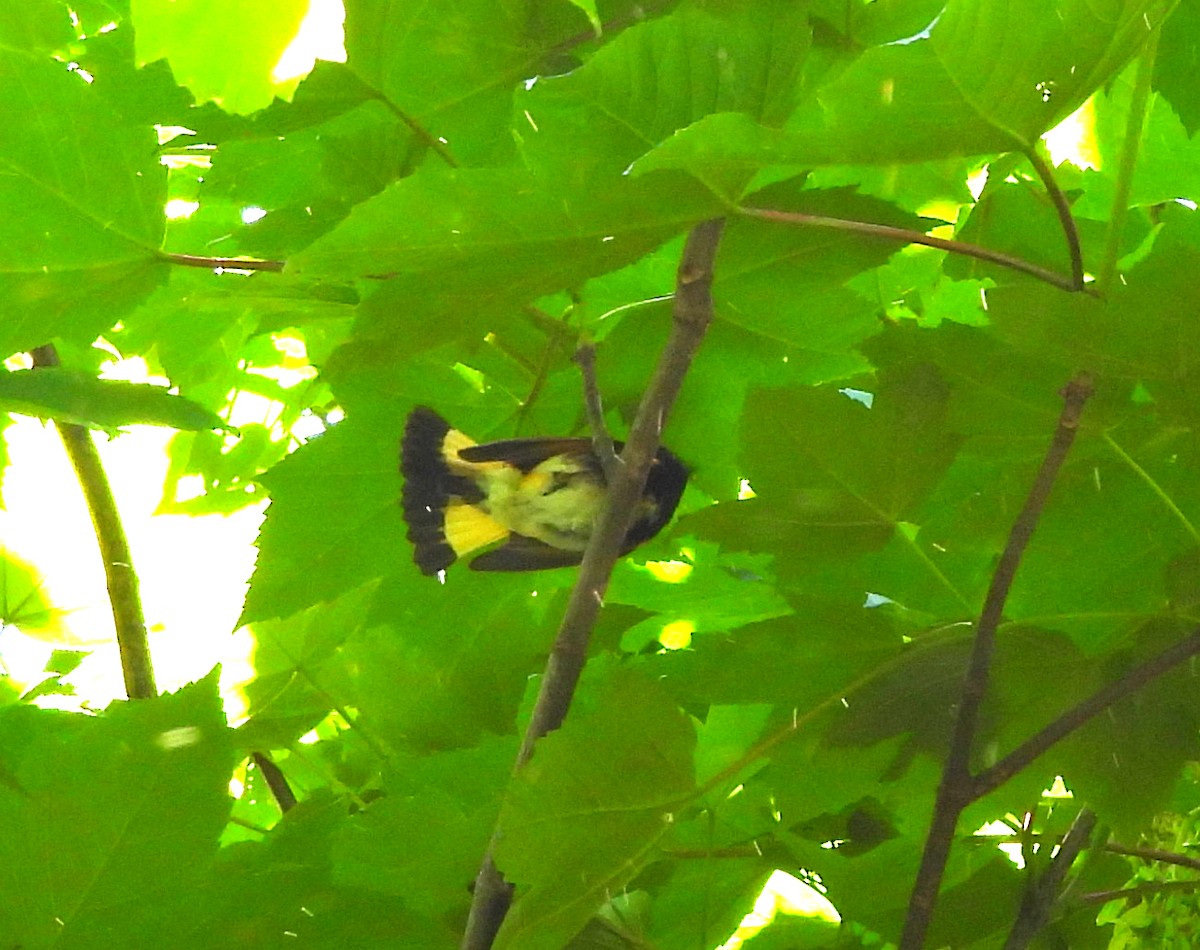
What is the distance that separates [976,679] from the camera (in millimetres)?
422

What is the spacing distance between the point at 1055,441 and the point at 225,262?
345 mm

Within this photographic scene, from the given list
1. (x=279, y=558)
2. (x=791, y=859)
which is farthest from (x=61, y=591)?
(x=791, y=859)

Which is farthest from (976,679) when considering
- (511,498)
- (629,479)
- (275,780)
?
(275,780)

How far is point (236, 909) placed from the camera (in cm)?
46

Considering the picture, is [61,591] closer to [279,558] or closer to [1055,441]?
[279,558]

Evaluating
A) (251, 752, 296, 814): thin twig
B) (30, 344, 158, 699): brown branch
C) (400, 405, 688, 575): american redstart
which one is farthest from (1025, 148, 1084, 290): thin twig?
(30, 344, 158, 699): brown branch

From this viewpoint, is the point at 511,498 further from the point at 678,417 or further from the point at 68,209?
the point at 68,209

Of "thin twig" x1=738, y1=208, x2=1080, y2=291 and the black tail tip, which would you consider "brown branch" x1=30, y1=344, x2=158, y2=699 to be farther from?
"thin twig" x1=738, y1=208, x2=1080, y2=291

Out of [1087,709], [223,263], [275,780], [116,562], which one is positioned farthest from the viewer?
[116,562]

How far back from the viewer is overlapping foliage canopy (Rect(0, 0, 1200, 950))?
1.25 feet

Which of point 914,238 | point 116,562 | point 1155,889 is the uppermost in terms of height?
point 914,238

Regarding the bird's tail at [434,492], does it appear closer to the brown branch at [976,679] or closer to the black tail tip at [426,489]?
the black tail tip at [426,489]

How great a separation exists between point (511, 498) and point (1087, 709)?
1.00 ft

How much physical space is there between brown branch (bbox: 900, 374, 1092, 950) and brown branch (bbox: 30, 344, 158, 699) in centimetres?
60
